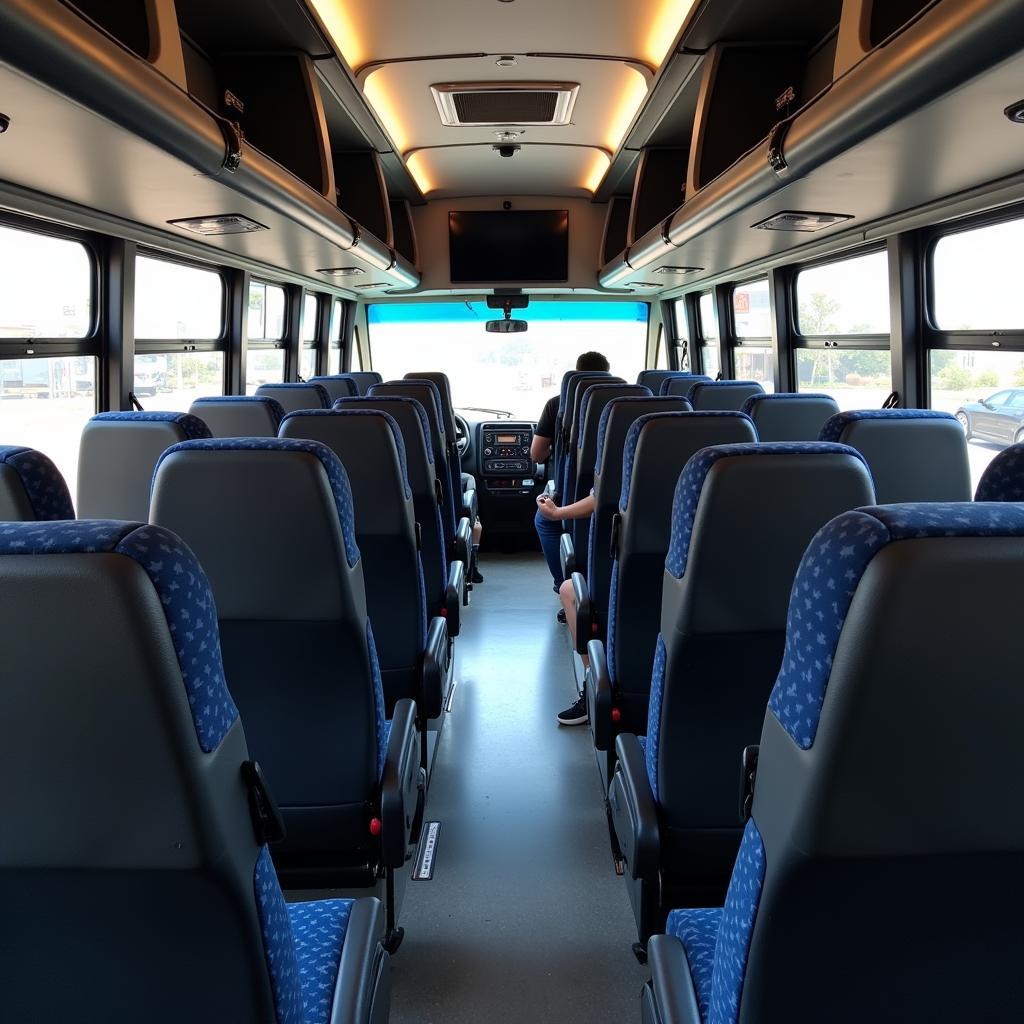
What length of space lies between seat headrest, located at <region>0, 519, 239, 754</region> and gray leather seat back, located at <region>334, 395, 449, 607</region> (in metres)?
2.82

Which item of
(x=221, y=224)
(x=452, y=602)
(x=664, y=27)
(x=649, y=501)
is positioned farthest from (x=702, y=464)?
(x=664, y=27)

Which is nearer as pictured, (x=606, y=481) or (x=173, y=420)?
(x=173, y=420)

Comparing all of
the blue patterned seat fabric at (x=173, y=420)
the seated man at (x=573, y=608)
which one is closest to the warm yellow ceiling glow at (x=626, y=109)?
the seated man at (x=573, y=608)

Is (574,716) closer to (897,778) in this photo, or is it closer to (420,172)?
(897,778)

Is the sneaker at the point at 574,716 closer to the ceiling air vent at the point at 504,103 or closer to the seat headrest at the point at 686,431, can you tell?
the seat headrest at the point at 686,431

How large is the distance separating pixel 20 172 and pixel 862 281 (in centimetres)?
450

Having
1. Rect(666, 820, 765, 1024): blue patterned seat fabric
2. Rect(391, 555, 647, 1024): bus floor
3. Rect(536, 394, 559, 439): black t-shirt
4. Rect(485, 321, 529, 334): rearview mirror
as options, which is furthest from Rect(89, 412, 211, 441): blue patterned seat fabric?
Rect(485, 321, 529, 334): rearview mirror

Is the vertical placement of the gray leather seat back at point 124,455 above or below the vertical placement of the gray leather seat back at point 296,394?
below

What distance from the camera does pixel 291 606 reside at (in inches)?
78.0

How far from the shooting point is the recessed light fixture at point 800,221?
4.10 m

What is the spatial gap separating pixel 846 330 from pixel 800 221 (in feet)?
4.94

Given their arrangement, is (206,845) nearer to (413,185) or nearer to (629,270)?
(629,270)

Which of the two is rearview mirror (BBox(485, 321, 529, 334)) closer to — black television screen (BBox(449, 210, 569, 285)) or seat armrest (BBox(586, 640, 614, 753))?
black television screen (BBox(449, 210, 569, 285))

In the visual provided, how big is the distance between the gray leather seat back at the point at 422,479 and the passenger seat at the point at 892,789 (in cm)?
293
